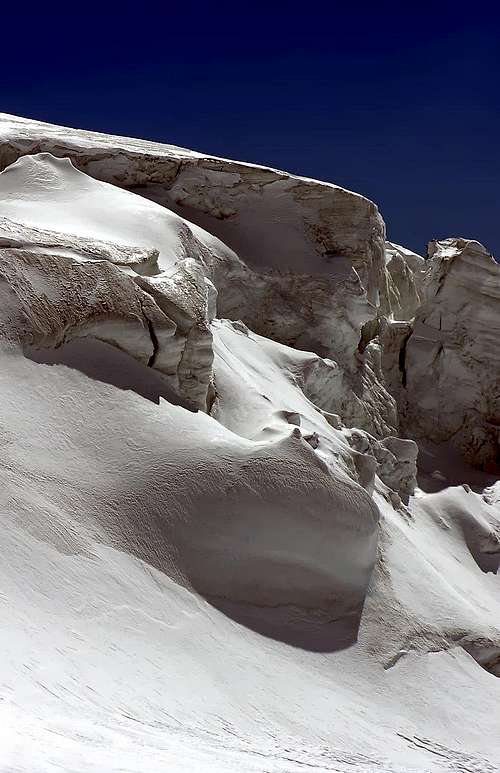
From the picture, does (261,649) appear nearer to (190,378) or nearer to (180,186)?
(190,378)

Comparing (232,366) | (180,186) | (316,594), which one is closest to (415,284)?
(180,186)

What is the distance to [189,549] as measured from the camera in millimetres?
4352

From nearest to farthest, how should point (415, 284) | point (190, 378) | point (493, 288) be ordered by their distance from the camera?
point (190, 378) → point (493, 288) → point (415, 284)

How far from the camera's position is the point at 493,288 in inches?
438

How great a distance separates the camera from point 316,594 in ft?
15.8

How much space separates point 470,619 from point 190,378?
2.68m

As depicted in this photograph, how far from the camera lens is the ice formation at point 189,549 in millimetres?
3178

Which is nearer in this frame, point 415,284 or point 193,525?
point 193,525

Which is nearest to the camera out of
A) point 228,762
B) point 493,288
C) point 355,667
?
point 228,762

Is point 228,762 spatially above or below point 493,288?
below

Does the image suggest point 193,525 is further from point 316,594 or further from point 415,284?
point 415,284

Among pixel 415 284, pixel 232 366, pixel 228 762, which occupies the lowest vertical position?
pixel 228 762

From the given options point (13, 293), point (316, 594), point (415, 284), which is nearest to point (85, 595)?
point (316, 594)

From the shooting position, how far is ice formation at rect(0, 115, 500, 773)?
3.18m
